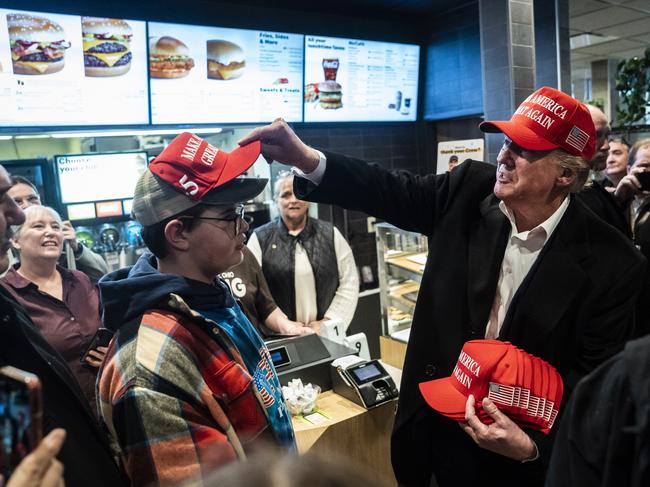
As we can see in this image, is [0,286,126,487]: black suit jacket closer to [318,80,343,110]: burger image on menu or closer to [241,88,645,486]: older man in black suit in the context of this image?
[241,88,645,486]: older man in black suit

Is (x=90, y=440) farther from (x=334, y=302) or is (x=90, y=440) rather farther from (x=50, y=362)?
(x=334, y=302)

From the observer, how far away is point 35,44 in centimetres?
352

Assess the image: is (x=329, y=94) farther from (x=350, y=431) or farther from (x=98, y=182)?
(x=350, y=431)

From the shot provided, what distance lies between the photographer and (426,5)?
16.7ft

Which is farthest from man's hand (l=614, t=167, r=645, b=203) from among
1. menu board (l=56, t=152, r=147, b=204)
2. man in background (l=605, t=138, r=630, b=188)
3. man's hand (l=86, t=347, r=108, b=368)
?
menu board (l=56, t=152, r=147, b=204)

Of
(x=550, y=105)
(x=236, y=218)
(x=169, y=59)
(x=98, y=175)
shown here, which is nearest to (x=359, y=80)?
(x=169, y=59)

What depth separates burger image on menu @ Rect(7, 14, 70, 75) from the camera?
11.3 ft

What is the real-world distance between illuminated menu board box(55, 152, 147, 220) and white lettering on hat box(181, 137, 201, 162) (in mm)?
3015

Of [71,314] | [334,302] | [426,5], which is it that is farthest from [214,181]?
[426,5]

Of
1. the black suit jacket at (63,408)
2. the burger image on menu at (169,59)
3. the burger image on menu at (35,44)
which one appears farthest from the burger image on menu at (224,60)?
the black suit jacket at (63,408)

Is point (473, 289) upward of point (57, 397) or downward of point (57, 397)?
upward

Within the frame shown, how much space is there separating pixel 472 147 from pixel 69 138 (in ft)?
10.3

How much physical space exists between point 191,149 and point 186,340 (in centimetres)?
47

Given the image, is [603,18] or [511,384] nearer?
[511,384]
